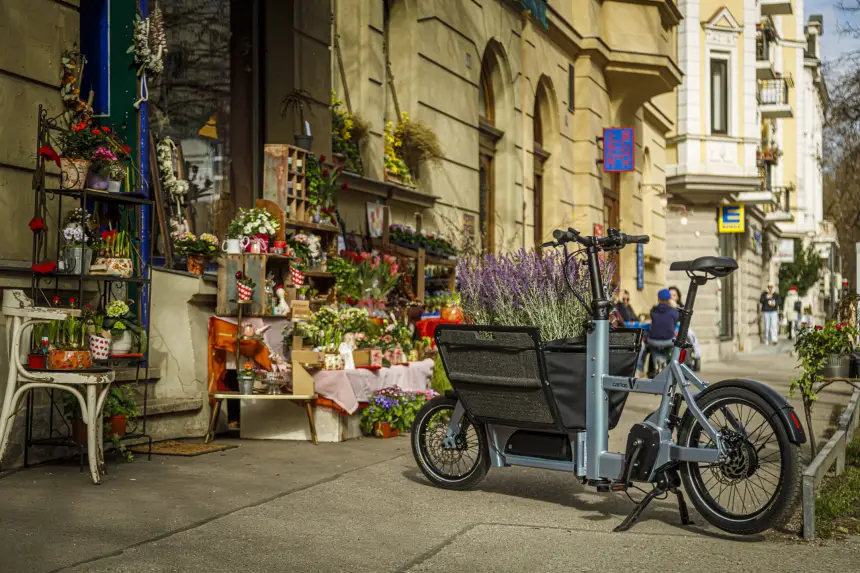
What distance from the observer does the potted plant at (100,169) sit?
27.5 feet

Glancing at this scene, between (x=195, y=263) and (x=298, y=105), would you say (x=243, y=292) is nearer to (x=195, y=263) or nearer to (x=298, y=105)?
(x=195, y=263)

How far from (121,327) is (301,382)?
5.71ft

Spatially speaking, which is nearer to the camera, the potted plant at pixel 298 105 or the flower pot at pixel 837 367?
the flower pot at pixel 837 367

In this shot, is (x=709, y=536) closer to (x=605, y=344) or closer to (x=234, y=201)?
(x=605, y=344)

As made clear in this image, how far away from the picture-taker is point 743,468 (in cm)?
580

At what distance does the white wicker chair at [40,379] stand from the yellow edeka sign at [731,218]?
92.3 ft

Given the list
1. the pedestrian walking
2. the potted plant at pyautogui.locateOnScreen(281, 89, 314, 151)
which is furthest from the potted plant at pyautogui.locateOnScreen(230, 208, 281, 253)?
the pedestrian walking

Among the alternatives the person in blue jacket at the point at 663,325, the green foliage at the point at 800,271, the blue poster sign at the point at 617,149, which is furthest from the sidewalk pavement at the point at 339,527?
the green foliage at the point at 800,271

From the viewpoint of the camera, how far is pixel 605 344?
6484 mm

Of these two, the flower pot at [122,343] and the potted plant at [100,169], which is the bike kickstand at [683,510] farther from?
the potted plant at [100,169]

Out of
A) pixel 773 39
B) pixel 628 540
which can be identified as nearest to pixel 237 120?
pixel 628 540

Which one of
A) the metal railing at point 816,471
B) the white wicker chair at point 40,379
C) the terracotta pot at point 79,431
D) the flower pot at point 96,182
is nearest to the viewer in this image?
the metal railing at point 816,471

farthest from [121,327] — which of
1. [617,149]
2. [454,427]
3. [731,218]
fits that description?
[731,218]

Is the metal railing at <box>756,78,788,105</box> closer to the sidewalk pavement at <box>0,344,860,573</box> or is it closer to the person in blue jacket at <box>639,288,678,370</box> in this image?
the person in blue jacket at <box>639,288,678,370</box>
